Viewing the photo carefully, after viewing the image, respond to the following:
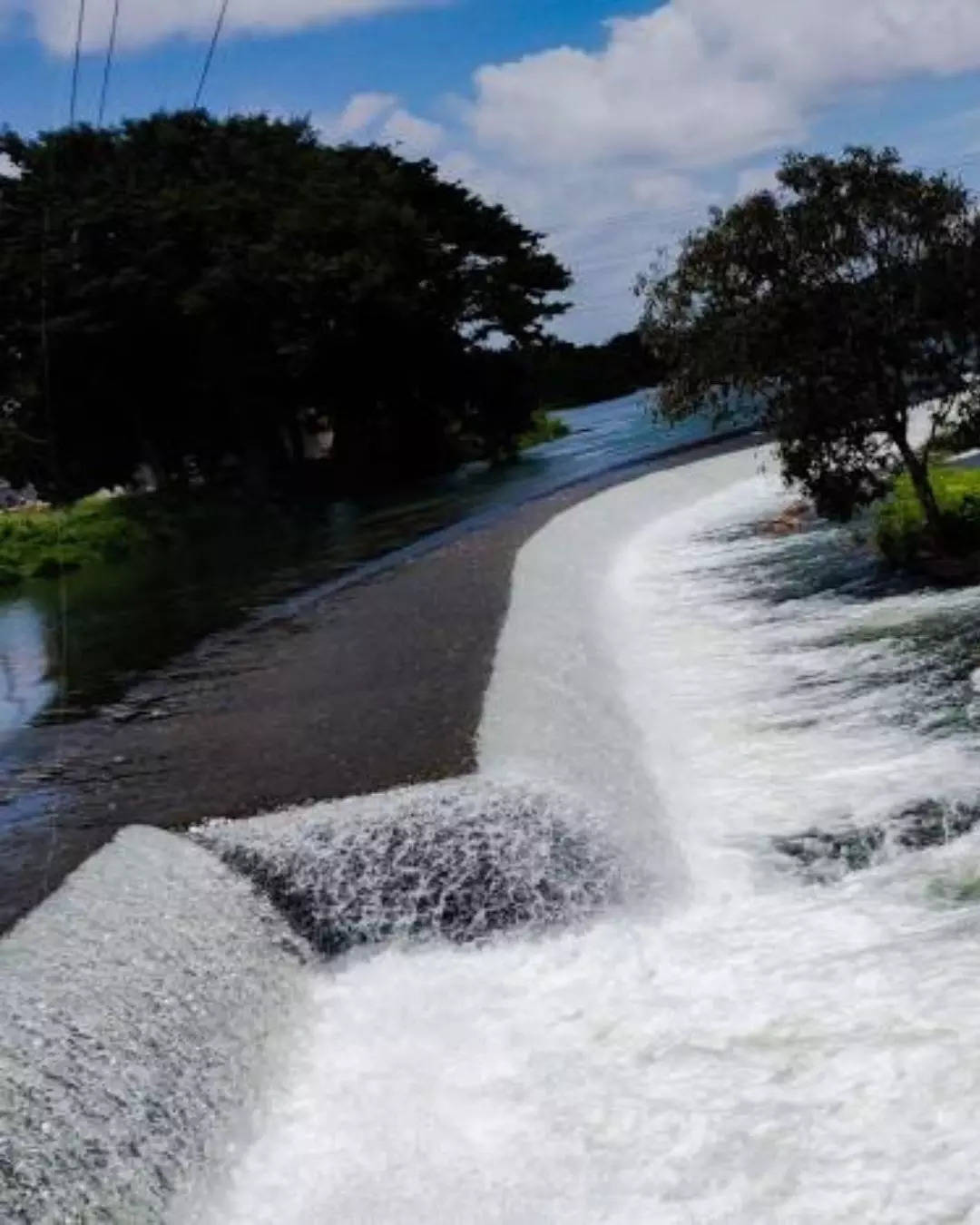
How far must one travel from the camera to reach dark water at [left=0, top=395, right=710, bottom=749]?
631 inches

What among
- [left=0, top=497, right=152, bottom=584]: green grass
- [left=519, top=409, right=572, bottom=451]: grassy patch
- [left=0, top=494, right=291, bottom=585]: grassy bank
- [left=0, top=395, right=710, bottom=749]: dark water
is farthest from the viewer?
[left=519, top=409, right=572, bottom=451]: grassy patch

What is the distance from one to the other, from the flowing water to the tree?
5.40 meters

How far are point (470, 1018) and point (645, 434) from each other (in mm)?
43779

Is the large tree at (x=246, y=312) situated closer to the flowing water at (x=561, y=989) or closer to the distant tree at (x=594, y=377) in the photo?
the flowing water at (x=561, y=989)

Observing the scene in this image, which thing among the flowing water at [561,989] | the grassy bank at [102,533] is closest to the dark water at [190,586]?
the grassy bank at [102,533]

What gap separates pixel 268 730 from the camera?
11484mm

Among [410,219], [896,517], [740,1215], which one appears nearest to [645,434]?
[410,219]

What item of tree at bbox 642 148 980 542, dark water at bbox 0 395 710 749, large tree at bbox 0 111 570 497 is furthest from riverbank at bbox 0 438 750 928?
large tree at bbox 0 111 570 497

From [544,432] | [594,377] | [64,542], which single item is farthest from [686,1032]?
[594,377]

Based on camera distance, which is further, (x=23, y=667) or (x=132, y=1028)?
(x=23, y=667)

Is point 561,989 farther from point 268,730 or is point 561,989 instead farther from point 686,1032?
point 268,730

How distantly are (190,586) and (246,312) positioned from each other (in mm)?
18553

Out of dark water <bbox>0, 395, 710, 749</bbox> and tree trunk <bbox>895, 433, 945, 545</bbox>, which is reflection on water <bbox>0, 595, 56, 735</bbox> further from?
tree trunk <bbox>895, 433, 945, 545</bbox>

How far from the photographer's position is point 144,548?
33375 millimetres
